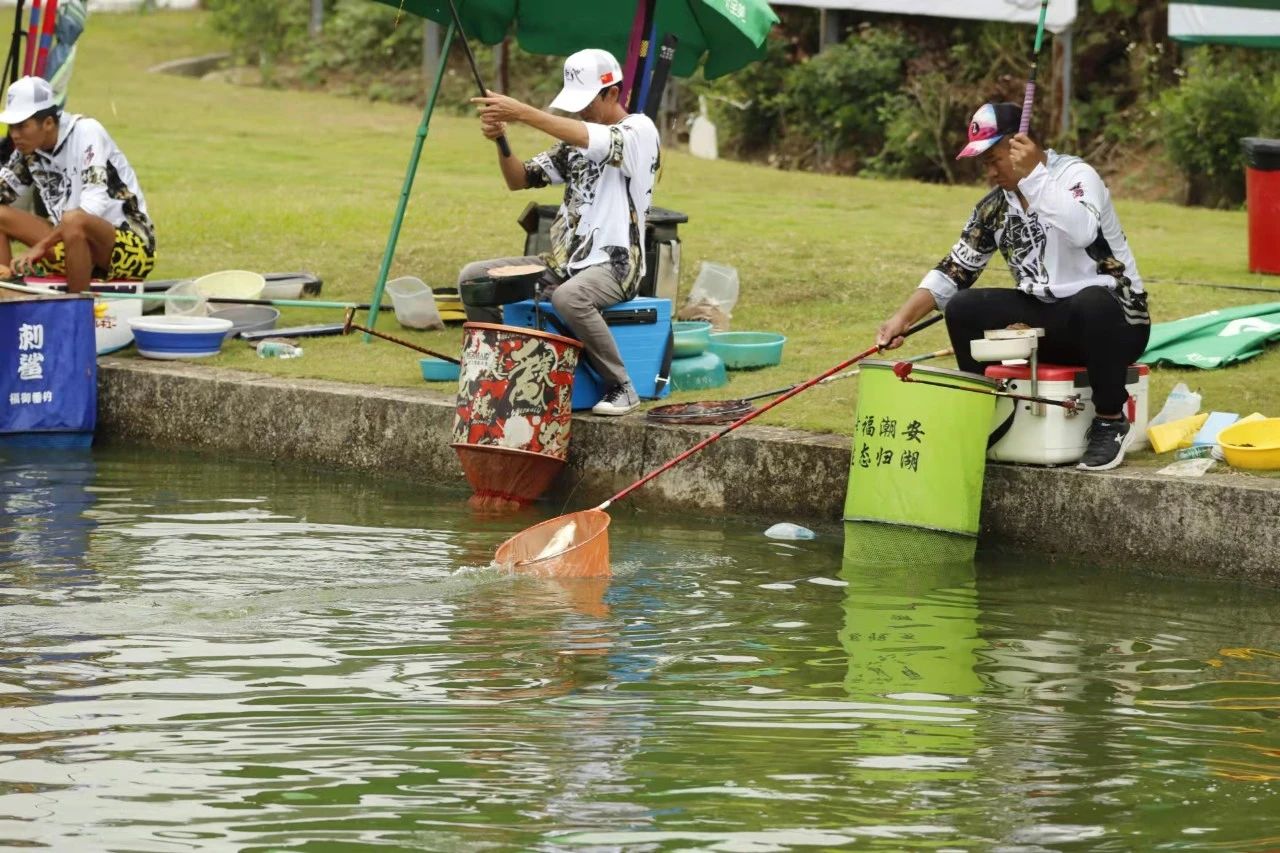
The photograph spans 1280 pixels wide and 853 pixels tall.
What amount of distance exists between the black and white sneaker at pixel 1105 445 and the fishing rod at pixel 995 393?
0.11 m

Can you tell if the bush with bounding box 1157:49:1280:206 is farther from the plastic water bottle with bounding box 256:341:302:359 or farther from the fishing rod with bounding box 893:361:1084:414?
the fishing rod with bounding box 893:361:1084:414

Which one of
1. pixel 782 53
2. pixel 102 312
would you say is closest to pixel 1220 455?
pixel 102 312

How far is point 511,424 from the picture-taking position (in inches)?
326

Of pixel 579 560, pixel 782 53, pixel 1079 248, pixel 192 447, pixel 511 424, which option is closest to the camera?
pixel 579 560

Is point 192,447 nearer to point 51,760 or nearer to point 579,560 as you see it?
point 579,560

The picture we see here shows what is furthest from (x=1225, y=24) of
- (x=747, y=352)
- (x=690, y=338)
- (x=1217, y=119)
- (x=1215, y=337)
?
(x=690, y=338)

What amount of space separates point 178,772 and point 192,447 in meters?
5.00

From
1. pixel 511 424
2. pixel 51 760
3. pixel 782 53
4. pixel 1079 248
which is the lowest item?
pixel 51 760

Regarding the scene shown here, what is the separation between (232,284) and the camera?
36.2 feet

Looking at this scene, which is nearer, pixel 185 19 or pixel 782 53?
pixel 782 53

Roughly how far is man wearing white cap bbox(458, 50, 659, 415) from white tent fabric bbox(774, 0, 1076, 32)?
10348 mm

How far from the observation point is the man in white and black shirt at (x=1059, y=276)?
7.31 m

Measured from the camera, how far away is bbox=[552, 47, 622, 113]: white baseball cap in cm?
852

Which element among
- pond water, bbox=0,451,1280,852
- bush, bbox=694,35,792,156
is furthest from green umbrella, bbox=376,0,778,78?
bush, bbox=694,35,792,156
